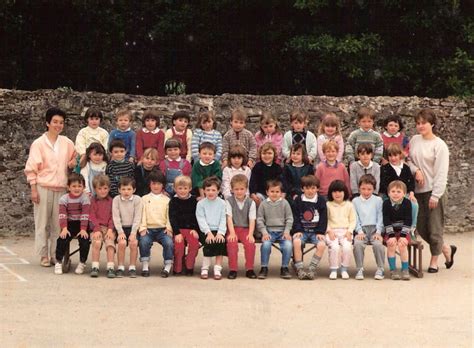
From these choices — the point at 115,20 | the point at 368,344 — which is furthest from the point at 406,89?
the point at 368,344

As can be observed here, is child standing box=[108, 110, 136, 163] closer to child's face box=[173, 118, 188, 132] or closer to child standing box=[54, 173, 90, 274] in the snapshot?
child's face box=[173, 118, 188, 132]

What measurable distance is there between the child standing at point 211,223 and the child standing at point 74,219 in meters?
1.27

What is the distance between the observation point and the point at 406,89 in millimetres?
18750

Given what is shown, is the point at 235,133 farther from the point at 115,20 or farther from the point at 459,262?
the point at 115,20

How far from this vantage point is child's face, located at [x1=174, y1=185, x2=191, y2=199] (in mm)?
10875

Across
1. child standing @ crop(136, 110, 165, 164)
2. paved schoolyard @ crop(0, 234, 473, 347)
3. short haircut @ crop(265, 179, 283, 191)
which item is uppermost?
child standing @ crop(136, 110, 165, 164)

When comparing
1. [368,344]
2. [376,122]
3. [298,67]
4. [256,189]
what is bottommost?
[368,344]

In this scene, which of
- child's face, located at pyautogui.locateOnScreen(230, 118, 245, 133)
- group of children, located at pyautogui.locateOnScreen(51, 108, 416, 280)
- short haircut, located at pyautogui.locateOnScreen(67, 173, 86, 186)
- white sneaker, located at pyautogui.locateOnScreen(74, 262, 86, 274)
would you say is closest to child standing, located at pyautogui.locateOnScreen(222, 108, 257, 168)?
child's face, located at pyautogui.locateOnScreen(230, 118, 245, 133)

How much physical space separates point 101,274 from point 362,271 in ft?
9.27

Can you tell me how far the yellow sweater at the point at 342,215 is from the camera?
432 inches

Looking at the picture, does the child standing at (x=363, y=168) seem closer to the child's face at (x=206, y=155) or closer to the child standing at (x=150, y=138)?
the child's face at (x=206, y=155)

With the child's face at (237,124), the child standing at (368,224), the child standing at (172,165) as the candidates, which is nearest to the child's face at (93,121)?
the child standing at (172,165)

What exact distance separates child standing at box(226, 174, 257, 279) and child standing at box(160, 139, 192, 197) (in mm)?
810

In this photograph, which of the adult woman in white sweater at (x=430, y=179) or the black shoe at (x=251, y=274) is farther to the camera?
the adult woman in white sweater at (x=430, y=179)
